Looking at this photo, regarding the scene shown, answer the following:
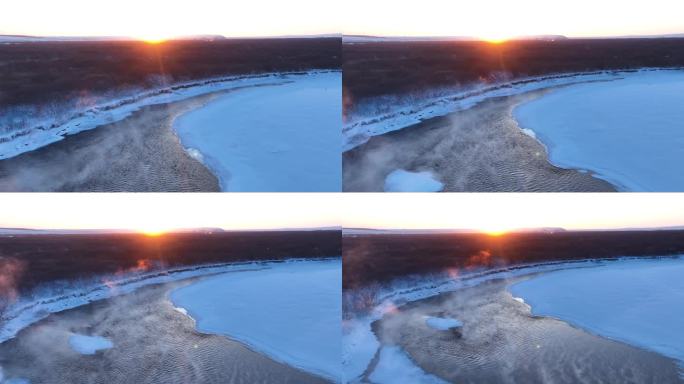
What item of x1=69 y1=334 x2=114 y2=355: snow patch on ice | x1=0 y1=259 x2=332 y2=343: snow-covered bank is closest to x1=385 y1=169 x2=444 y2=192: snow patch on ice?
x1=0 y1=259 x2=332 y2=343: snow-covered bank

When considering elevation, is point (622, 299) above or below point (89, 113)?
below

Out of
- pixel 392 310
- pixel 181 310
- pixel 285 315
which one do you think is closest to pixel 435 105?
pixel 392 310

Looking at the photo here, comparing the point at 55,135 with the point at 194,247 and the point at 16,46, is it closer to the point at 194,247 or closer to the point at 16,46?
the point at 16,46

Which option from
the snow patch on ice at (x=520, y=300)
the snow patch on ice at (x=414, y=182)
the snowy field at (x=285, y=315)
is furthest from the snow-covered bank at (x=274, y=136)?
the snow patch on ice at (x=520, y=300)

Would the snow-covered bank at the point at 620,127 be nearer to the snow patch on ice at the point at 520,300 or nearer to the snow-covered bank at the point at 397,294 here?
the snow-covered bank at the point at 397,294

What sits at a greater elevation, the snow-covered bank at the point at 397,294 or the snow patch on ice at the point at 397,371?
the snow-covered bank at the point at 397,294

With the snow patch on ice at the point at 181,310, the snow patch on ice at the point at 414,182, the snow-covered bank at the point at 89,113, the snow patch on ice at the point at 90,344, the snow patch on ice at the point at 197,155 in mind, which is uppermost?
the snow-covered bank at the point at 89,113

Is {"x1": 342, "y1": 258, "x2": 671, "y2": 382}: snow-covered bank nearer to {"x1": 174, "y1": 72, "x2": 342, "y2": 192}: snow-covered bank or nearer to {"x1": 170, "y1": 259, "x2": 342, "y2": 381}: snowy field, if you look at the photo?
{"x1": 170, "y1": 259, "x2": 342, "y2": 381}: snowy field

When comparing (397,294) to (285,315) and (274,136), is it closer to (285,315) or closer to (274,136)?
(285,315)
